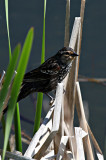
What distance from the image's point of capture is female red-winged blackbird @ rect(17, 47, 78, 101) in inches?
91.0

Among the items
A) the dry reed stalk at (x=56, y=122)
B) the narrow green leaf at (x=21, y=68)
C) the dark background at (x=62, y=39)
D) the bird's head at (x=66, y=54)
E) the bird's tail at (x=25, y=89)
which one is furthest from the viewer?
Result: the dark background at (x=62, y=39)

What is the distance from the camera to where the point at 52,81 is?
2484 millimetres

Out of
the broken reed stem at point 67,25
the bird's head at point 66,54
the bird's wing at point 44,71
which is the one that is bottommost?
the bird's wing at point 44,71

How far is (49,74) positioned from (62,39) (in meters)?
1.19

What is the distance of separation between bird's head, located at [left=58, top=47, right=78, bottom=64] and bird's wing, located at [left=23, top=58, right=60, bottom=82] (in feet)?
0.21

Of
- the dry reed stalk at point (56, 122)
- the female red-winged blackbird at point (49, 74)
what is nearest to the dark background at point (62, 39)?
the female red-winged blackbird at point (49, 74)

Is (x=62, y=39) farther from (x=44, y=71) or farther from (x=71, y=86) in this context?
(x=71, y=86)

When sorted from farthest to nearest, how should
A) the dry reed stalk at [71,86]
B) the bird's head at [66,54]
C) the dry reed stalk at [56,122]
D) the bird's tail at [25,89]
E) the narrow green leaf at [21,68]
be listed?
1. the bird's tail at [25,89]
2. the bird's head at [66,54]
3. the dry reed stalk at [71,86]
4. the dry reed stalk at [56,122]
5. the narrow green leaf at [21,68]

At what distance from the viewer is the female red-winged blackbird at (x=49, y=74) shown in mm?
2312

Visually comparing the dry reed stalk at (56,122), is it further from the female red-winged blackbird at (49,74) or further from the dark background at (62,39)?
the dark background at (62,39)

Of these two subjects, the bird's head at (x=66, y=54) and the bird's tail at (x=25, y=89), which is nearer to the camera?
the bird's head at (x=66, y=54)

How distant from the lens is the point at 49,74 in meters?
2.45

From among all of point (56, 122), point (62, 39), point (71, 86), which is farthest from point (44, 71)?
point (62, 39)

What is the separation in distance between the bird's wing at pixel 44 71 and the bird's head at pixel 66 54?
2.5 inches
